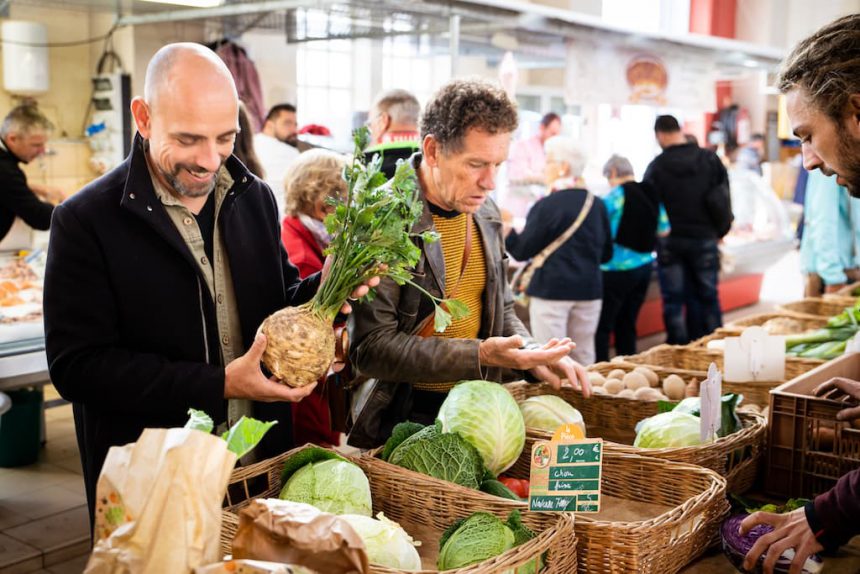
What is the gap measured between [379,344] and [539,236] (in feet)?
11.6

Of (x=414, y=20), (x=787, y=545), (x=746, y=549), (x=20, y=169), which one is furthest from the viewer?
(x=414, y=20)

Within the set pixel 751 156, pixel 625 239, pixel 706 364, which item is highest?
pixel 751 156

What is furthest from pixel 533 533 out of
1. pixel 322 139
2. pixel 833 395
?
pixel 322 139

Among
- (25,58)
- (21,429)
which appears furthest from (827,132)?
(25,58)

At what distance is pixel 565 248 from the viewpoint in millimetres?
5809

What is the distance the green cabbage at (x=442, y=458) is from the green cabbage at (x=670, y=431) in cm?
60

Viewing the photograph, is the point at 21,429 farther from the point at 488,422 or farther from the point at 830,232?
the point at 830,232

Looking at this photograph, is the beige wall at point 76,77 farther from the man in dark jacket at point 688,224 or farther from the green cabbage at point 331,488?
the green cabbage at point 331,488

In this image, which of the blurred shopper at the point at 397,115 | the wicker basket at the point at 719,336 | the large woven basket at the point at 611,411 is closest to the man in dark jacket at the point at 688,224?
the blurred shopper at the point at 397,115

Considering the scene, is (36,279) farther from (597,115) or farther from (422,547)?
(597,115)

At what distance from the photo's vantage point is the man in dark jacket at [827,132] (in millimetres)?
1727

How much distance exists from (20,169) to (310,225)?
2.43 meters

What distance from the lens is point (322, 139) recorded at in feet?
20.8

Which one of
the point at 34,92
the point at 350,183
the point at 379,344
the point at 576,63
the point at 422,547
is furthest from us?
the point at 576,63
